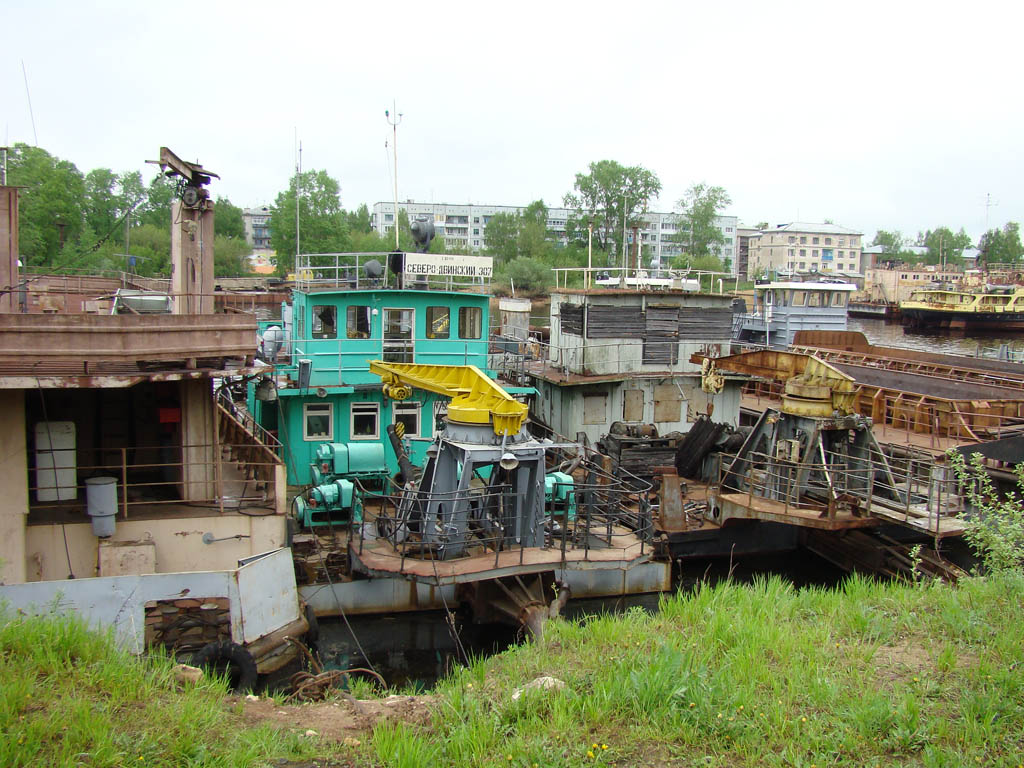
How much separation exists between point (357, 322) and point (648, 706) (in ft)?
44.1

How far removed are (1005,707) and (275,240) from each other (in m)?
69.3

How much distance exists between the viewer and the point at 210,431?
518 inches

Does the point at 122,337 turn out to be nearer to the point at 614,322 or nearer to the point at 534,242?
the point at 614,322

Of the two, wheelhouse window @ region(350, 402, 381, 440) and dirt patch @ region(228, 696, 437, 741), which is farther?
wheelhouse window @ region(350, 402, 381, 440)

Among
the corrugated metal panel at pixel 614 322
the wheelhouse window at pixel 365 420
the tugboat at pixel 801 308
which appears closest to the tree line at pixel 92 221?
the wheelhouse window at pixel 365 420

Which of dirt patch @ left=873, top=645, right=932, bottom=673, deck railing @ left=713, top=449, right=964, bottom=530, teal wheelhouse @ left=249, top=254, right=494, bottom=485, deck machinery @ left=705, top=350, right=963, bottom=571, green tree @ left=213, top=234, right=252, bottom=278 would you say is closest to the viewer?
dirt patch @ left=873, top=645, right=932, bottom=673

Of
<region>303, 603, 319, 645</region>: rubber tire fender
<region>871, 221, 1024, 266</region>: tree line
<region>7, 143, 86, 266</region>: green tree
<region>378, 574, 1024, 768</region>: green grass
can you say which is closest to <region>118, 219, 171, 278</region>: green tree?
<region>7, 143, 86, 266</region>: green tree

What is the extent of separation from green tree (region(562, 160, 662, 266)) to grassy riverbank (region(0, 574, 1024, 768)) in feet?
226

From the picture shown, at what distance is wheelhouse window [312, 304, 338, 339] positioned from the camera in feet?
59.5

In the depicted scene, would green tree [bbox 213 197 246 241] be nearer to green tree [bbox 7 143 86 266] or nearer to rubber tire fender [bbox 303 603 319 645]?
green tree [bbox 7 143 86 266]

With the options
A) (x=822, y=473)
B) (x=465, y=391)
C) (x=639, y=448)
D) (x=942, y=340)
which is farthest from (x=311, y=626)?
(x=942, y=340)

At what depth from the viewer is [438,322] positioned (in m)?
18.7

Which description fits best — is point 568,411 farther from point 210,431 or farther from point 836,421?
point 210,431

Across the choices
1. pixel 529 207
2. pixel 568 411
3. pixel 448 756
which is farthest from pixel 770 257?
pixel 448 756
